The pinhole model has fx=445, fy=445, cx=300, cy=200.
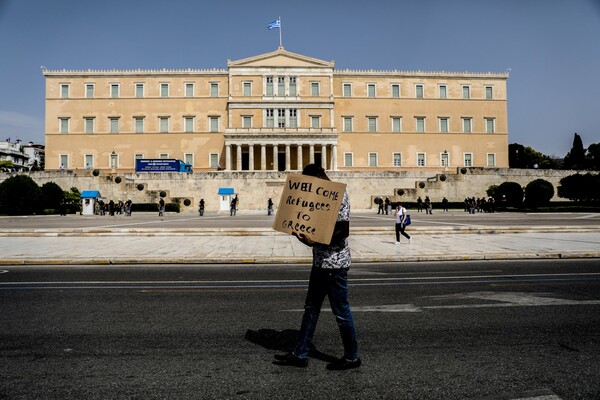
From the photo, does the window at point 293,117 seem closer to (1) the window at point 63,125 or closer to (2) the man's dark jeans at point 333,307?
(1) the window at point 63,125

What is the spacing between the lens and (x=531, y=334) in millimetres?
5398

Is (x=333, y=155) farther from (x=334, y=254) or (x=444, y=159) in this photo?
(x=334, y=254)

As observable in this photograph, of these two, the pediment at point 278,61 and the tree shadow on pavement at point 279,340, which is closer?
the tree shadow on pavement at point 279,340

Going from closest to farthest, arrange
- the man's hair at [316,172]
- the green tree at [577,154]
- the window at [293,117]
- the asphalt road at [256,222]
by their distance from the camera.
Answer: the man's hair at [316,172], the asphalt road at [256,222], the window at [293,117], the green tree at [577,154]

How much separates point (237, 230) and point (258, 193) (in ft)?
104

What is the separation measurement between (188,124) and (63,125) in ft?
60.3

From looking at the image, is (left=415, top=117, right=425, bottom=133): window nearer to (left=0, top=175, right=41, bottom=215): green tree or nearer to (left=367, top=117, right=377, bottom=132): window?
(left=367, top=117, right=377, bottom=132): window

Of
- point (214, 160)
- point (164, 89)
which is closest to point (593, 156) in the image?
point (214, 160)

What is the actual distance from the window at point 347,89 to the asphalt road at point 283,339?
60.3 meters

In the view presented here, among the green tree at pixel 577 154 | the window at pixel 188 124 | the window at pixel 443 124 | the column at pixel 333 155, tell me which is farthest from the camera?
the green tree at pixel 577 154

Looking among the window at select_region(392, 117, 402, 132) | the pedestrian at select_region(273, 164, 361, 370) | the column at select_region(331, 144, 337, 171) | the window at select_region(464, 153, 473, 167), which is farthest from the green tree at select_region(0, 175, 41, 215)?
the window at select_region(464, 153, 473, 167)

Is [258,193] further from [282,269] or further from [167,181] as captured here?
[282,269]

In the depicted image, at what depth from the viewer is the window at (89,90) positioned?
215 feet

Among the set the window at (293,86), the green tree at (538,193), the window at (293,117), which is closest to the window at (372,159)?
→ the window at (293,117)
